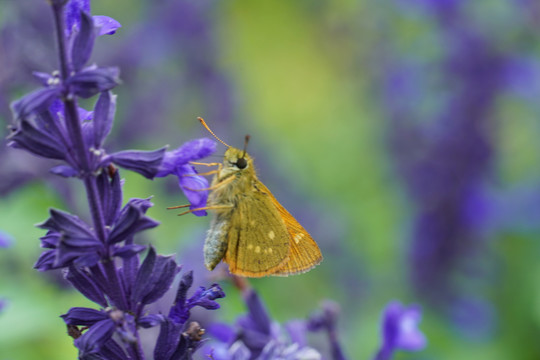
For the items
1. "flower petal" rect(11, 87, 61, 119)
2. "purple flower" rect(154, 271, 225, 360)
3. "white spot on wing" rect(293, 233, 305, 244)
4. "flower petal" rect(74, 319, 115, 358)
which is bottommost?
"flower petal" rect(74, 319, 115, 358)

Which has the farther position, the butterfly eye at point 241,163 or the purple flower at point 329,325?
the butterfly eye at point 241,163

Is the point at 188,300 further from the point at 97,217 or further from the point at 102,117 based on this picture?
the point at 102,117

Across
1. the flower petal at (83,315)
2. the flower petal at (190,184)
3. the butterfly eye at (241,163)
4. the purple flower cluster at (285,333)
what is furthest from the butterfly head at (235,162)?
the flower petal at (83,315)

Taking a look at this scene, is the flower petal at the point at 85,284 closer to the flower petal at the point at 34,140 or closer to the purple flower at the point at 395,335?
the flower petal at the point at 34,140

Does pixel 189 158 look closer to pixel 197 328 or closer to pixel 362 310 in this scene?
pixel 197 328

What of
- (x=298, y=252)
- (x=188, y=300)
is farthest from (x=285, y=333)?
(x=188, y=300)

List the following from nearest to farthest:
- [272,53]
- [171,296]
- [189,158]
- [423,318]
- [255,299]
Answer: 1. [189,158]
2. [255,299]
3. [171,296]
4. [423,318]
5. [272,53]

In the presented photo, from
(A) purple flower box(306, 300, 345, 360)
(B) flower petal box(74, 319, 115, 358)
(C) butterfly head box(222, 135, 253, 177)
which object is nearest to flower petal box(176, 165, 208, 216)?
(B) flower petal box(74, 319, 115, 358)

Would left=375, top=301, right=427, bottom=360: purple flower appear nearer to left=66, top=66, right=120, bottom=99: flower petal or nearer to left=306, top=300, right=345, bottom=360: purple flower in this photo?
left=306, top=300, right=345, bottom=360: purple flower

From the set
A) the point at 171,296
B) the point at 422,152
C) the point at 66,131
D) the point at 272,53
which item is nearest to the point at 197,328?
the point at 66,131
